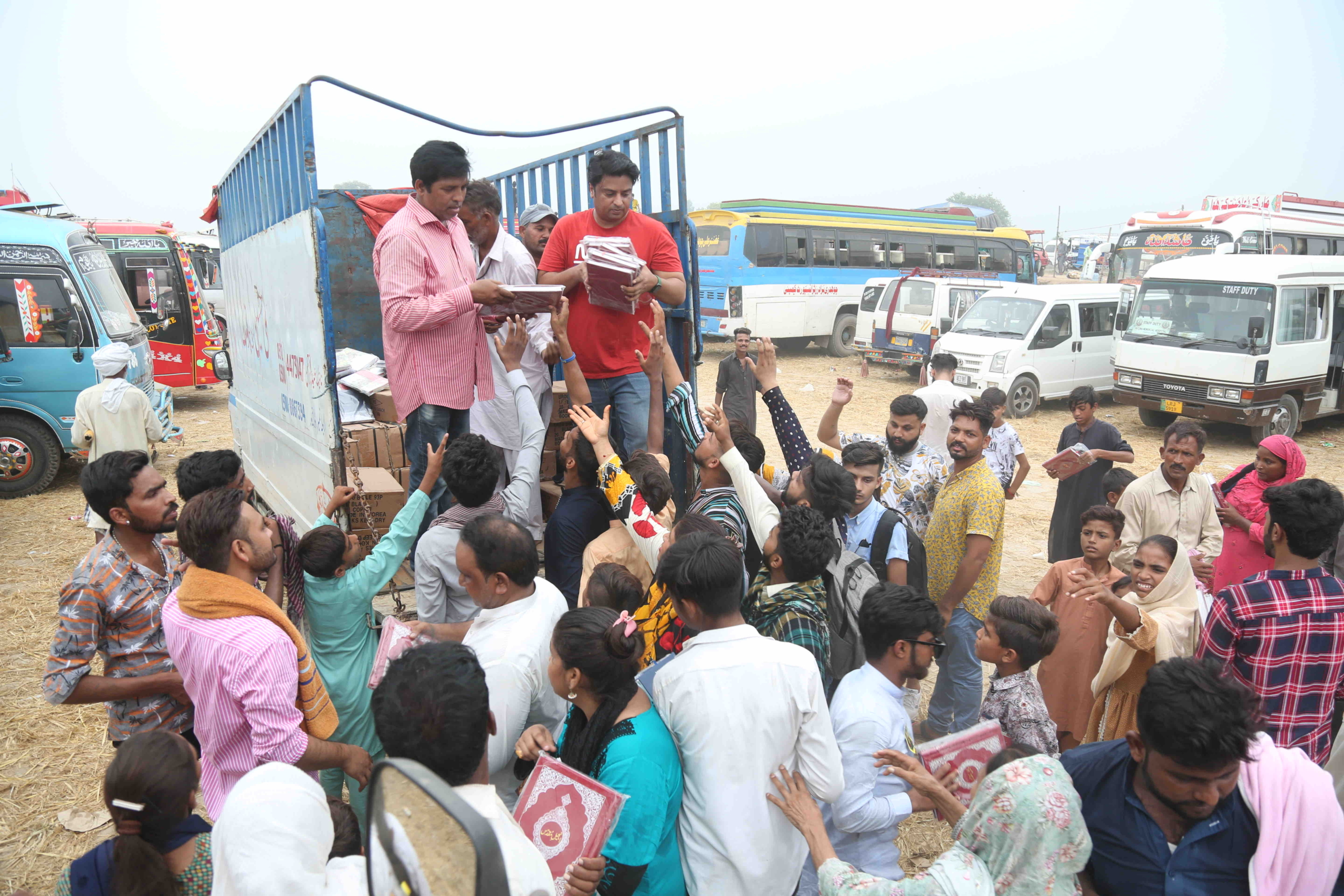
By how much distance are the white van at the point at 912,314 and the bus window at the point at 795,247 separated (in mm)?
2561

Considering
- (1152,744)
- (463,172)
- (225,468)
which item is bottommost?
(1152,744)

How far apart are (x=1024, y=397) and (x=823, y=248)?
7.77m

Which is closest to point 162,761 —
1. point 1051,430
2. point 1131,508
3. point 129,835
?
point 129,835

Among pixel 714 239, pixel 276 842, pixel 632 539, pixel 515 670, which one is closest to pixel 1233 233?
pixel 714 239

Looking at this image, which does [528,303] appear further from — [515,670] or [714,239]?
[714,239]

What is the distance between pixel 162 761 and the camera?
1.72 meters

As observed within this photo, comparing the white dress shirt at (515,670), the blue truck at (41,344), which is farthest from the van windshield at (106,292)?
the white dress shirt at (515,670)

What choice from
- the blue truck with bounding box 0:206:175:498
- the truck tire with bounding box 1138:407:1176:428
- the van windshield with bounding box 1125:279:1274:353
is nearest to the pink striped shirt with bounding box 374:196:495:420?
the blue truck with bounding box 0:206:175:498

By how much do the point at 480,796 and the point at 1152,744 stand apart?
1.38 m

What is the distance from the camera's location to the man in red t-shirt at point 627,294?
3955mm

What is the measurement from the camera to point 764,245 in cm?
1900

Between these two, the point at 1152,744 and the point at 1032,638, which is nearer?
the point at 1152,744

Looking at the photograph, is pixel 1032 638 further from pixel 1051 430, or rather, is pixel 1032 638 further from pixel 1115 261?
pixel 1115 261

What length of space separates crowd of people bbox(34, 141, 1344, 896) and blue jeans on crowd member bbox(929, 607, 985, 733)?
0.01m
